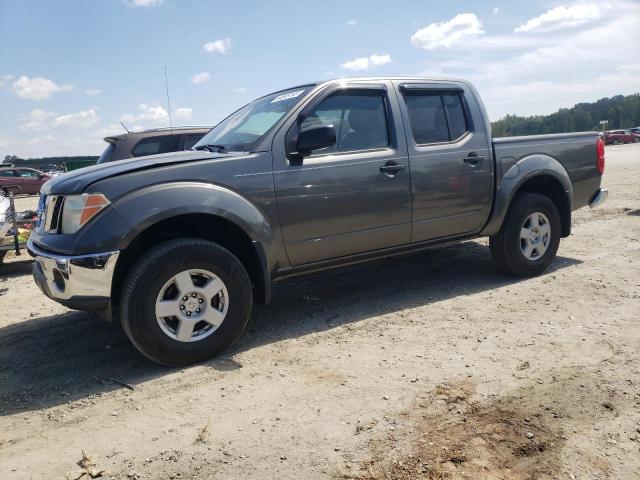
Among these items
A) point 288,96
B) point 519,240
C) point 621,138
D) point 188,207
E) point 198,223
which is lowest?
point 519,240

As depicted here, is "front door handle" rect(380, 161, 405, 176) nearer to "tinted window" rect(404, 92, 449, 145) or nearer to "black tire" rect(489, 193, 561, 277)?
"tinted window" rect(404, 92, 449, 145)

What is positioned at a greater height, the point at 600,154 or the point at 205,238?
the point at 600,154

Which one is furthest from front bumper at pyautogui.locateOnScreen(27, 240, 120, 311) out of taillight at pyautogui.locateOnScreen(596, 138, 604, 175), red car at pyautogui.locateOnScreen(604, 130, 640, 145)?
red car at pyautogui.locateOnScreen(604, 130, 640, 145)

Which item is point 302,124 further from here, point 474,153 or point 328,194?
point 474,153

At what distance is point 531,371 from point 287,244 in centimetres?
190

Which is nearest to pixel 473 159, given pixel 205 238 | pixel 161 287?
pixel 205 238

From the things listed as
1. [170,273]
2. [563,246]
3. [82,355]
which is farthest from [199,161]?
[563,246]

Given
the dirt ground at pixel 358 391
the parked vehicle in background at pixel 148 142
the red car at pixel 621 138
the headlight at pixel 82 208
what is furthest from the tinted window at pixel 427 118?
the red car at pixel 621 138

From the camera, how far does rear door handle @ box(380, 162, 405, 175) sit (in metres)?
4.24

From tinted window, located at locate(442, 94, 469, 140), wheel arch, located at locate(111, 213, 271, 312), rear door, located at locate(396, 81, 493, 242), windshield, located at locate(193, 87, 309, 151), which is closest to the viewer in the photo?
wheel arch, located at locate(111, 213, 271, 312)

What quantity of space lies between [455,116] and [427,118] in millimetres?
385

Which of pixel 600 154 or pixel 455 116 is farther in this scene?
pixel 600 154

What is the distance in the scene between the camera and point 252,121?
4.37m

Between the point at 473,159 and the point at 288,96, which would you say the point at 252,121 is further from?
the point at 473,159
